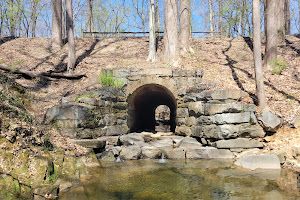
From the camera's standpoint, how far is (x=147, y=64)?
436 inches

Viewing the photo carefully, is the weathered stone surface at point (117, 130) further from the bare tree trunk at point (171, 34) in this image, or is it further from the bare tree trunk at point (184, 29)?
the bare tree trunk at point (184, 29)

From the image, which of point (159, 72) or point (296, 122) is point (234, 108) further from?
point (159, 72)

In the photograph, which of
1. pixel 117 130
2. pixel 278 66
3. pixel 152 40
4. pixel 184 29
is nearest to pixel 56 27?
pixel 152 40

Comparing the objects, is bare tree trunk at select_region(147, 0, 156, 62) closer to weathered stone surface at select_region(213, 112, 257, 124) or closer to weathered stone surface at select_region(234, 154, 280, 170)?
weathered stone surface at select_region(213, 112, 257, 124)

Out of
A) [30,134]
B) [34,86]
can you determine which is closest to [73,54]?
[34,86]

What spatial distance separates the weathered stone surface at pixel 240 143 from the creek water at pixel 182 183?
101 cm

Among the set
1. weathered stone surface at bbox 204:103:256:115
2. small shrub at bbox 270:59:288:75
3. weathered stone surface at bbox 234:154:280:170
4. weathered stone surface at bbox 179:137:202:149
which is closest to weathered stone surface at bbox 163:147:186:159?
weathered stone surface at bbox 179:137:202:149

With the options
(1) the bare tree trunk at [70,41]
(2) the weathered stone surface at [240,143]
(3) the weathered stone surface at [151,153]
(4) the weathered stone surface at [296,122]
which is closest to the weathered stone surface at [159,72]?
(3) the weathered stone surface at [151,153]

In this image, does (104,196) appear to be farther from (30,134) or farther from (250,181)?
(250,181)

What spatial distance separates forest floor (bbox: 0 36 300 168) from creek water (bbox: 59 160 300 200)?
2283mm

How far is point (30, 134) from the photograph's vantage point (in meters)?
4.78

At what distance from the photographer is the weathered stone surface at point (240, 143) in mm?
7141

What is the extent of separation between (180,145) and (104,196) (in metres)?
4.54

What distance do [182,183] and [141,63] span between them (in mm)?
7639
